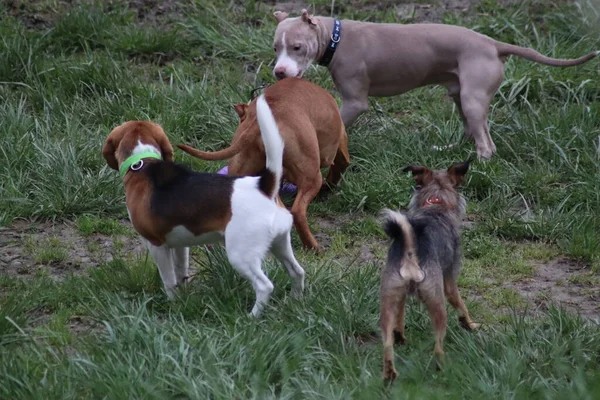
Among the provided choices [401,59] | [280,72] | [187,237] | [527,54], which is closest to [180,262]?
[187,237]

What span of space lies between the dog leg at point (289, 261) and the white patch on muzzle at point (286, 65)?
2032 millimetres

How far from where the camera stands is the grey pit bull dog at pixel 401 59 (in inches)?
285

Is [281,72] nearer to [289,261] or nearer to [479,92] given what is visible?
[479,92]

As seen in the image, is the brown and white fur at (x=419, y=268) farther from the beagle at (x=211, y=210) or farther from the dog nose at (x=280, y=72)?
the dog nose at (x=280, y=72)

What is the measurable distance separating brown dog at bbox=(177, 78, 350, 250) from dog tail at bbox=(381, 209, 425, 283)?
1.68 meters

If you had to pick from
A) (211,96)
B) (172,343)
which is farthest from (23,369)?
(211,96)

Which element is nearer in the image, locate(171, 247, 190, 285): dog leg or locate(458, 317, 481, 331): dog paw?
locate(458, 317, 481, 331): dog paw

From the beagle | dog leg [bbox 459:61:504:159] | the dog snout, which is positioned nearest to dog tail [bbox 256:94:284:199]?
the beagle

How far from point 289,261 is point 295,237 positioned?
1183 millimetres

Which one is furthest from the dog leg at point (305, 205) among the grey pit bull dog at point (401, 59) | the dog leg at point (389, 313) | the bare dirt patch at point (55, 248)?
the dog leg at point (389, 313)

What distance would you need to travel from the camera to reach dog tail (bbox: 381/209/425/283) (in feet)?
15.1

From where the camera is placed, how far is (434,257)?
473cm

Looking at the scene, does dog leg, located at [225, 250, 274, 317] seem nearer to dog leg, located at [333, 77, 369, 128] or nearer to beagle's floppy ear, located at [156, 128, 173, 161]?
beagle's floppy ear, located at [156, 128, 173, 161]

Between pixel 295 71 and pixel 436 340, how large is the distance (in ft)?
9.87
